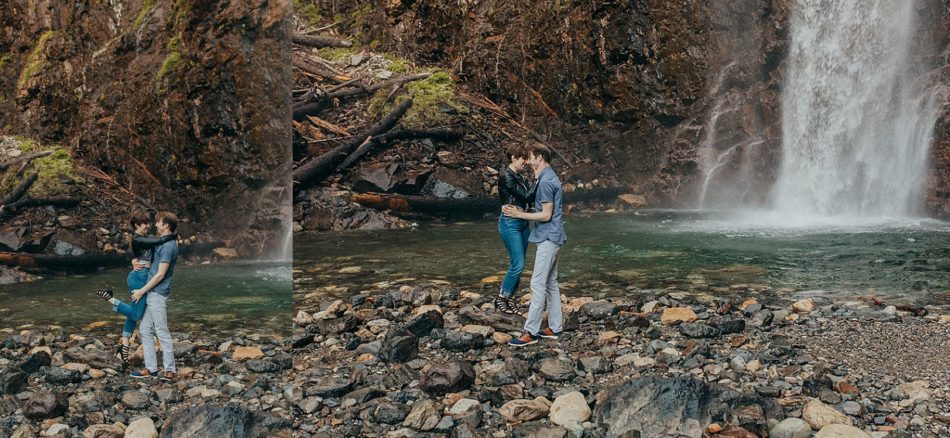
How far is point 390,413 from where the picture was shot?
4.29 meters

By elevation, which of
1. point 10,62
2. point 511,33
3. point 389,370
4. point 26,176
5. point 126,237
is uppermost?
point 511,33

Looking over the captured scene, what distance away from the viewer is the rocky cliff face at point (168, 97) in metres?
6.95

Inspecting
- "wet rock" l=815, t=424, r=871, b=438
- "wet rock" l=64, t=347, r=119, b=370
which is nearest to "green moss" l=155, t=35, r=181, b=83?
"wet rock" l=64, t=347, r=119, b=370

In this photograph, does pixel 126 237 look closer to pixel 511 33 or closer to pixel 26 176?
pixel 26 176

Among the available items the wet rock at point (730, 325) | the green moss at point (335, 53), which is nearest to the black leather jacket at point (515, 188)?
the wet rock at point (730, 325)

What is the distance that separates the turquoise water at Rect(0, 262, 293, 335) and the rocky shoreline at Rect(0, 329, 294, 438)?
0.19 metres

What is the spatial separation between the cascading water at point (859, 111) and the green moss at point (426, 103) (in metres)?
6.69

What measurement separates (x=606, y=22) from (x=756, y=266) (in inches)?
364

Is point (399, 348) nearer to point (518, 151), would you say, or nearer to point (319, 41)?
point (518, 151)

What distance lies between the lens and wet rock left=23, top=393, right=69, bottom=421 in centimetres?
438

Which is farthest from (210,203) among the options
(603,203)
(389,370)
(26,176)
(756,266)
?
(603,203)

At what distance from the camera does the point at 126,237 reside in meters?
6.87

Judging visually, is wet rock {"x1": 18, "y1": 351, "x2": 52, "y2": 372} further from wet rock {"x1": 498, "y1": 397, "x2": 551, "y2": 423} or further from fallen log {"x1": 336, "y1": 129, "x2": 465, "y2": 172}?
fallen log {"x1": 336, "y1": 129, "x2": 465, "y2": 172}

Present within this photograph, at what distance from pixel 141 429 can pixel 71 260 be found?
10.9 ft
